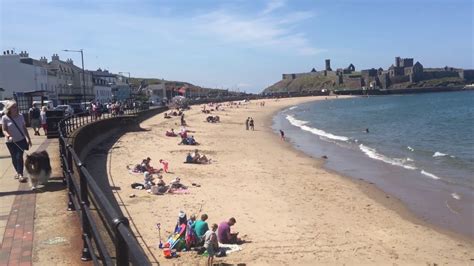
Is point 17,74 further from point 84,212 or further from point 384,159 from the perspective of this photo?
point 84,212

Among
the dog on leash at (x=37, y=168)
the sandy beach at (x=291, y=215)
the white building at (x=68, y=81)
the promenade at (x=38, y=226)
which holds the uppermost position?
the white building at (x=68, y=81)

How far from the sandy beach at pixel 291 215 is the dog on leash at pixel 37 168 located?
238 cm

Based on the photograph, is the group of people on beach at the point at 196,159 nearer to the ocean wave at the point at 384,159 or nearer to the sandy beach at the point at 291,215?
the sandy beach at the point at 291,215

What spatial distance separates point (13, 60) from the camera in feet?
→ 196

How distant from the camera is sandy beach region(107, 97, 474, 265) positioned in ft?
33.0

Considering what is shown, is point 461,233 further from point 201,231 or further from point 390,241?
point 201,231

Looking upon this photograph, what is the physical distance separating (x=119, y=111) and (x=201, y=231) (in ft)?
98.0

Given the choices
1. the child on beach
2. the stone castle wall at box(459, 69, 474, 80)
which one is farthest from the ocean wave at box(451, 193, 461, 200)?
the stone castle wall at box(459, 69, 474, 80)

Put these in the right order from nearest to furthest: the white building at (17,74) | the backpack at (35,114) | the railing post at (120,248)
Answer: the railing post at (120,248), the backpack at (35,114), the white building at (17,74)

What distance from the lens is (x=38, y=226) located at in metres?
6.28

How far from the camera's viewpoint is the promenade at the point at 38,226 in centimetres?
518

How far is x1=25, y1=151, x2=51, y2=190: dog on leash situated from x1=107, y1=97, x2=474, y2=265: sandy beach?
93.8 inches

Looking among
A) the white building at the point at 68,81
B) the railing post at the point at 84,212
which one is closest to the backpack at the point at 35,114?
the railing post at the point at 84,212

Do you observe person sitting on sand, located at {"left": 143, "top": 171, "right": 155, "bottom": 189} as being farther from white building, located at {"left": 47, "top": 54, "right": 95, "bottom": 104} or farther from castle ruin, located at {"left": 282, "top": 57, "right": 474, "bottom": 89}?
castle ruin, located at {"left": 282, "top": 57, "right": 474, "bottom": 89}
